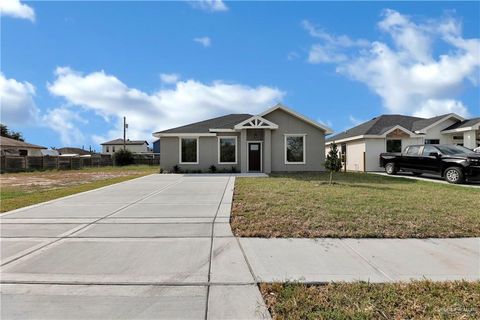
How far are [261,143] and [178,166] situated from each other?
5594mm

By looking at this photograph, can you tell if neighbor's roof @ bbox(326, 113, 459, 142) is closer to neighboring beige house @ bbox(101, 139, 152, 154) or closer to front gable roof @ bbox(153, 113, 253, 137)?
front gable roof @ bbox(153, 113, 253, 137)

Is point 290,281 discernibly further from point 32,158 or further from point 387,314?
point 32,158

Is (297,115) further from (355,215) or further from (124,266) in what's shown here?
(124,266)

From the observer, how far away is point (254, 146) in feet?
69.3

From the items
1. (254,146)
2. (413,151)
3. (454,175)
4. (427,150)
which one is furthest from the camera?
(254,146)

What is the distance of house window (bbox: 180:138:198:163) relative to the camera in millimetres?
21219

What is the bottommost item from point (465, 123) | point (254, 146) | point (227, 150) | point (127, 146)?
point (227, 150)

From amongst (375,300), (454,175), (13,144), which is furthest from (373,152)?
(13,144)

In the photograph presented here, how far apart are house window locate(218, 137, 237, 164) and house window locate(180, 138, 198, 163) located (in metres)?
1.63

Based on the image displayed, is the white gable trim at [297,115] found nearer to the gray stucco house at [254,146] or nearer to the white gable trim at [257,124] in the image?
the gray stucco house at [254,146]

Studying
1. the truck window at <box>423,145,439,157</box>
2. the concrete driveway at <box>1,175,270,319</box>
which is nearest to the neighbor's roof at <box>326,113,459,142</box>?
the truck window at <box>423,145,439,157</box>

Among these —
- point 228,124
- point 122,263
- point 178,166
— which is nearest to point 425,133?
point 228,124

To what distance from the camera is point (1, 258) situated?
4695mm

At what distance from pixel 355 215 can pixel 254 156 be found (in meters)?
14.2
